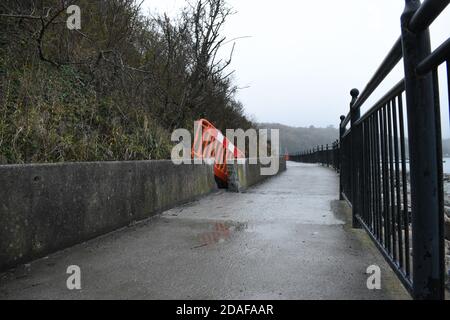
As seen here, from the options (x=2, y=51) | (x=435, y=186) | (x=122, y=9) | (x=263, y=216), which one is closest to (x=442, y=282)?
(x=435, y=186)

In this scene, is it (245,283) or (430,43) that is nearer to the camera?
(430,43)

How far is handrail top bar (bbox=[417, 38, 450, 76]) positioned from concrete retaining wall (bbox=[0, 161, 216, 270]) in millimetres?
2509

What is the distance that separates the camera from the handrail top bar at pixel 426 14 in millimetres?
1481

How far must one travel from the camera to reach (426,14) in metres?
1.58

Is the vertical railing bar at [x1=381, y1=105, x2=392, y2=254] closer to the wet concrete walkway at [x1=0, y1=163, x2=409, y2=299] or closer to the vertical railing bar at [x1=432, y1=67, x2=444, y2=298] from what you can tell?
the wet concrete walkway at [x1=0, y1=163, x2=409, y2=299]

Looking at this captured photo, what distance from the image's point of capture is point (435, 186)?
5.40 ft

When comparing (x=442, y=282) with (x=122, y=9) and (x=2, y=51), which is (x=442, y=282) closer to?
(x=2, y=51)

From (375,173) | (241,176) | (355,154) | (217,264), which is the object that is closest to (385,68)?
(375,173)

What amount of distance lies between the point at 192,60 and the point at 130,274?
24.3ft

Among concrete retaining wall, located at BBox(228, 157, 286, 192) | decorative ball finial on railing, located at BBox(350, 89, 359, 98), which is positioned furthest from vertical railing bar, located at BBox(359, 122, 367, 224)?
concrete retaining wall, located at BBox(228, 157, 286, 192)

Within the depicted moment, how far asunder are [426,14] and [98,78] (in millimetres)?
5120

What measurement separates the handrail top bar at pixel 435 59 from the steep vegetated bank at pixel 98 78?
300 cm

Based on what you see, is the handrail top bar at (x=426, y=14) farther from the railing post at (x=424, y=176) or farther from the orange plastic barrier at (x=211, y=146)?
the orange plastic barrier at (x=211, y=146)

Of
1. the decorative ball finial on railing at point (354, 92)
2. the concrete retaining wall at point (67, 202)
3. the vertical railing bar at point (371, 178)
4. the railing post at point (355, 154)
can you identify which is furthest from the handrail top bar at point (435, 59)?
the concrete retaining wall at point (67, 202)
